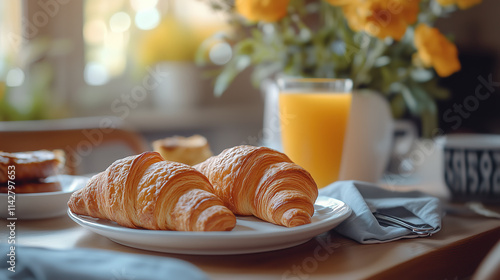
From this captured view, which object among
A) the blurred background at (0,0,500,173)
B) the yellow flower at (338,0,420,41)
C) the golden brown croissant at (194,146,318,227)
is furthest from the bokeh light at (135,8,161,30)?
the golden brown croissant at (194,146,318,227)

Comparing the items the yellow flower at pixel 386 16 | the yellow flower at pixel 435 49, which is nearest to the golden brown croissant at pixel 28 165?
the yellow flower at pixel 386 16

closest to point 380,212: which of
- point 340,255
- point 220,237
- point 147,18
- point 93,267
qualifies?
point 340,255

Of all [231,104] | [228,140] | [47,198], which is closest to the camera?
[47,198]

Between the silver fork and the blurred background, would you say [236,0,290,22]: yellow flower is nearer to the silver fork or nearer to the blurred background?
the silver fork

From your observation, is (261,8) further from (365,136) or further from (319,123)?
(365,136)

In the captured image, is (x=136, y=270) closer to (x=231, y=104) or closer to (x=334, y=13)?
(x=334, y=13)

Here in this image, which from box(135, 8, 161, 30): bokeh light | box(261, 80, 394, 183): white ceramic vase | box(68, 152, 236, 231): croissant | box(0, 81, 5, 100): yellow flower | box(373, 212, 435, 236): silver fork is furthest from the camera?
box(135, 8, 161, 30): bokeh light

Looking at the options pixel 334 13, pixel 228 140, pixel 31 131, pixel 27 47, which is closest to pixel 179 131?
pixel 228 140
